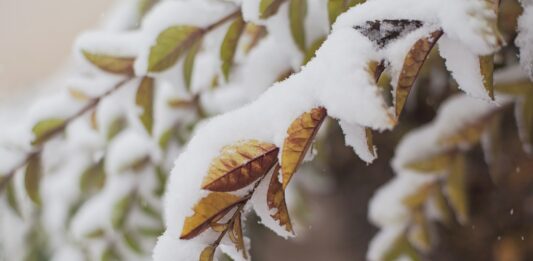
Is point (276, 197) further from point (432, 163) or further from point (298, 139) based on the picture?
point (432, 163)

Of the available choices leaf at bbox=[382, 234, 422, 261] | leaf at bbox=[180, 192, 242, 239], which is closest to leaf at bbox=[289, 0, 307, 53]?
leaf at bbox=[180, 192, 242, 239]

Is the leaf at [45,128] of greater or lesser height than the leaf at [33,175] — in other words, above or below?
above

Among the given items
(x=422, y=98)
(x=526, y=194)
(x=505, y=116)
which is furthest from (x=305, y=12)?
(x=526, y=194)

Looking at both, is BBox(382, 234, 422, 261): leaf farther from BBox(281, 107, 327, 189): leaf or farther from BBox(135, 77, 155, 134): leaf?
BBox(281, 107, 327, 189): leaf

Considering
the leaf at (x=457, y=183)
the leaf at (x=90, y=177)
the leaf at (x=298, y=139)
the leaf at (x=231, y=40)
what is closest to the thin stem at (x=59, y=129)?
the leaf at (x=231, y=40)

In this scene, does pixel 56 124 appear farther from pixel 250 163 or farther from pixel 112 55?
pixel 250 163

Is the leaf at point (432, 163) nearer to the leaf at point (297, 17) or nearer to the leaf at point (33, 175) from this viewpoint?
the leaf at point (297, 17)
